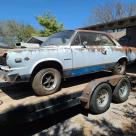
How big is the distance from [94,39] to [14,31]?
48825 mm

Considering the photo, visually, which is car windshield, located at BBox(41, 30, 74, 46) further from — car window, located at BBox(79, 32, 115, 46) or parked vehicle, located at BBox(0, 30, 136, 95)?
car window, located at BBox(79, 32, 115, 46)

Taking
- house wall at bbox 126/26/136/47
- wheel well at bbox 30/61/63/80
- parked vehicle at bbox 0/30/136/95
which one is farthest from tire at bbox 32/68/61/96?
house wall at bbox 126/26/136/47

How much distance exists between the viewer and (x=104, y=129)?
490cm

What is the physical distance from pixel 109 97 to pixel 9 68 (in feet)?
9.43

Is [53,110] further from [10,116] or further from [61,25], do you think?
[61,25]

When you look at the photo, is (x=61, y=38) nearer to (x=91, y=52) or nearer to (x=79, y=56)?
(x=79, y=56)

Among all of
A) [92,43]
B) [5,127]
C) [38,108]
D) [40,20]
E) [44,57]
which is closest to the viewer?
[5,127]

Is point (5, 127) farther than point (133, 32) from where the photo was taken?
No

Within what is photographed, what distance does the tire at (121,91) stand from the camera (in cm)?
614

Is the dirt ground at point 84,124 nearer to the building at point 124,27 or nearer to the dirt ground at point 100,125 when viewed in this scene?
the dirt ground at point 100,125

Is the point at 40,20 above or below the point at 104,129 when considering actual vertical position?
above

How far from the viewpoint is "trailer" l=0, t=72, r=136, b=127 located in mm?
3889

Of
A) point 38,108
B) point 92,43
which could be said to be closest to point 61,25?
point 92,43

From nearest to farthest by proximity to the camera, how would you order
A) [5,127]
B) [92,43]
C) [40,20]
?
[5,127] → [92,43] → [40,20]
